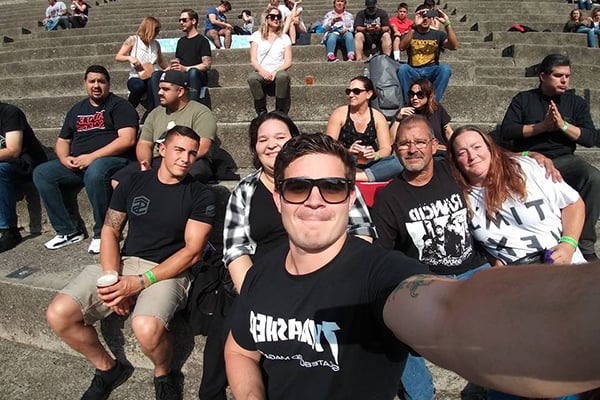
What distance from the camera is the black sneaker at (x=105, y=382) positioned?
2113 millimetres

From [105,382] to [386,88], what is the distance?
11.3ft

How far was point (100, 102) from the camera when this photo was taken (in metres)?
3.41

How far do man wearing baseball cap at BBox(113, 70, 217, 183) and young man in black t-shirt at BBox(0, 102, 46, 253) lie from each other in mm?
951

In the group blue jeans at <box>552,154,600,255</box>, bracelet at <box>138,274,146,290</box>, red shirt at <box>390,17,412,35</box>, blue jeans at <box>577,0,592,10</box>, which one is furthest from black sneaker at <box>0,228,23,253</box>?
blue jeans at <box>577,0,592,10</box>

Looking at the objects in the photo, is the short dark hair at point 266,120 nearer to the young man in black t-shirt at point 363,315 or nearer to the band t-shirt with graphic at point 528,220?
the young man in black t-shirt at point 363,315

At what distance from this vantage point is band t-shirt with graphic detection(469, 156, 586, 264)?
81.4 inches

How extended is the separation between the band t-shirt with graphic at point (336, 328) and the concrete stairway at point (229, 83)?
119 centimetres

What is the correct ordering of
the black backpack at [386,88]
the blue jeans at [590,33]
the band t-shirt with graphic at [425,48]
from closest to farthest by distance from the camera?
the black backpack at [386,88]
the band t-shirt with graphic at [425,48]
the blue jeans at [590,33]

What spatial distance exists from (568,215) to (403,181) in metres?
0.92

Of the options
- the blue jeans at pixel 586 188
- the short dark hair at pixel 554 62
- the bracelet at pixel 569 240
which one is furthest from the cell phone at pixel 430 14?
the bracelet at pixel 569 240

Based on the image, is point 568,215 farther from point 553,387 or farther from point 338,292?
point 553,387

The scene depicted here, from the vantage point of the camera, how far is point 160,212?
2346 mm

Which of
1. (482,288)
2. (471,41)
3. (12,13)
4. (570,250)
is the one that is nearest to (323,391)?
(482,288)

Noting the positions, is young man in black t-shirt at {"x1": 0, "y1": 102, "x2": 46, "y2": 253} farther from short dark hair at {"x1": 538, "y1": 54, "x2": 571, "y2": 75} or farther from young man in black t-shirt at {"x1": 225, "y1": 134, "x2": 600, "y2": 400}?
short dark hair at {"x1": 538, "y1": 54, "x2": 571, "y2": 75}
